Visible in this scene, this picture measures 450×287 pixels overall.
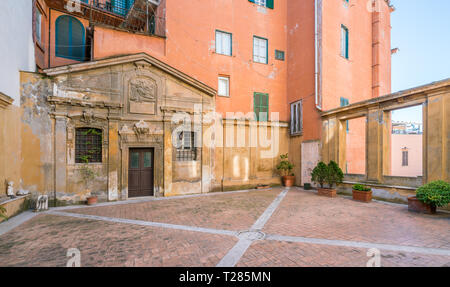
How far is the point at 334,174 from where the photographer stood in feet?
34.3

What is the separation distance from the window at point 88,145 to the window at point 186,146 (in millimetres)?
3595

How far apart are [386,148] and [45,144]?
14.6 metres

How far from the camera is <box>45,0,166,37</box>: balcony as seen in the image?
11.9 meters

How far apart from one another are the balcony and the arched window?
0.61 metres

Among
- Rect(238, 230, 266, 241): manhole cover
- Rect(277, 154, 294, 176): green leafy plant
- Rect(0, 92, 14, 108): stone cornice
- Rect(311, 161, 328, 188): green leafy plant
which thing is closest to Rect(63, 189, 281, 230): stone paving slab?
Rect(238, 230, 266, 241): manhole cover

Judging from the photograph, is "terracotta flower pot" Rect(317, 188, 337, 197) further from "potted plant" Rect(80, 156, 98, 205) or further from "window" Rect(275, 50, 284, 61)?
"potted plant" Rect(80, 156, 98, 205)

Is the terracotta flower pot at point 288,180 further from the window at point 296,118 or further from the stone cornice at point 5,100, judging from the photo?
the stone cornice at point 5,100

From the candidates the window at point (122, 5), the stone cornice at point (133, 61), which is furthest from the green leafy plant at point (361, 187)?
the window at point (122, 5)

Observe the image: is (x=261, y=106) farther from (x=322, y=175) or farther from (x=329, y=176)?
(x=329, y=176)

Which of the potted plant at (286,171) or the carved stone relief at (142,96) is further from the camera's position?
the potted plant at (286,171)

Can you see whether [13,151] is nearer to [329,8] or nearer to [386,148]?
[386,148]

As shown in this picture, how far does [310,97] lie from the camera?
12664mm

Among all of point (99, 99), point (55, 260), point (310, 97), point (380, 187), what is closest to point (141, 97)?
point (99, 99)

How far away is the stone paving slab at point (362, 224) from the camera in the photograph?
5152 millimetres
